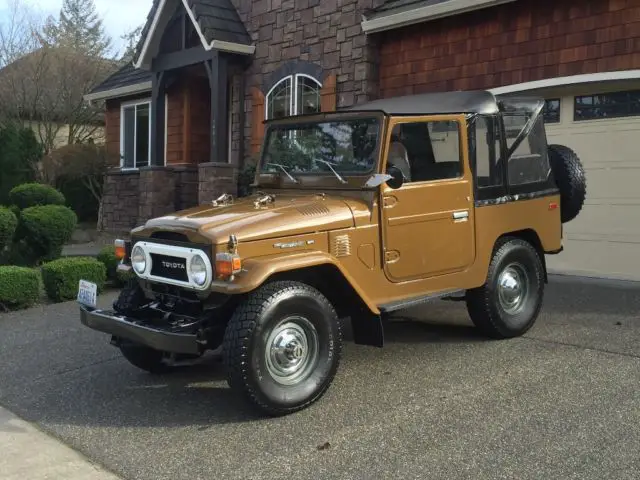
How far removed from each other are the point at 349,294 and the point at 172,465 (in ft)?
5.67

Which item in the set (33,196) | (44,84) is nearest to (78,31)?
(44,84)

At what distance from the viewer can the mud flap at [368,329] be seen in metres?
4.89

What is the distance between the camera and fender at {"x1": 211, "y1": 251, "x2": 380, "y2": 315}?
13.8 ft

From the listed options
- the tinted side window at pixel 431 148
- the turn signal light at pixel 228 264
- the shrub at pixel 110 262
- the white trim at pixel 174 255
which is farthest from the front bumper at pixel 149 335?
the shrub at pixel 110 262

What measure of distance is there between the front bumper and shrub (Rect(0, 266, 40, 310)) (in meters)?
3.69

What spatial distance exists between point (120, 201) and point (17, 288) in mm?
8067

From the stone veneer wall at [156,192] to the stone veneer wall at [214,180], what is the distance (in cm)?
164

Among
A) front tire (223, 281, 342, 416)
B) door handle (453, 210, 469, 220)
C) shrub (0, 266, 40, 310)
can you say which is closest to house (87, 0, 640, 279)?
door handle (453, 210, 469, 220)

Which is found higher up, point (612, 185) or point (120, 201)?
point (120, 201)

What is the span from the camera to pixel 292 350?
14.6ft

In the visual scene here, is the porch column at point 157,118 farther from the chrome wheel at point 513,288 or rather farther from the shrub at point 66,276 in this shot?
the chrome wheel at point 513,288

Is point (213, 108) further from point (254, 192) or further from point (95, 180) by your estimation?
point (254, 192)

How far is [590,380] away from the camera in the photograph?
4887 millimetres

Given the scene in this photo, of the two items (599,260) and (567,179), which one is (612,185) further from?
(567,179)
